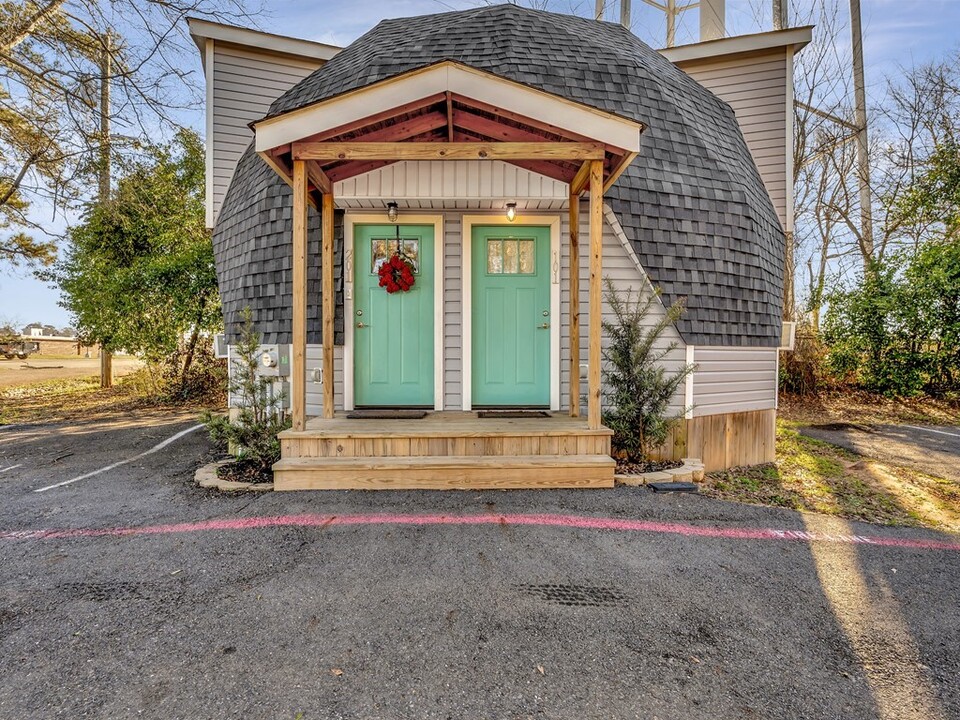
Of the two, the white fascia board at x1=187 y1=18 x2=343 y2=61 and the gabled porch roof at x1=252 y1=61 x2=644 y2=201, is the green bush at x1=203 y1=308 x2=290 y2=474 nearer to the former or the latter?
the gabled porch roof at x1=252 y1=61 x2=644 y2=201

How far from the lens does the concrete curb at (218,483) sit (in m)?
3.82

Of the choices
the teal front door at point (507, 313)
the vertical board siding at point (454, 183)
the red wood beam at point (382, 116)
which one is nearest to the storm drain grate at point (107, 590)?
the red wood beam at point (382, 116)

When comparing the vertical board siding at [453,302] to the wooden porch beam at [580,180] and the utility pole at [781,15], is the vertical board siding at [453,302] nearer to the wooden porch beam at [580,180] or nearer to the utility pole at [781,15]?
the wooden porch beam at [580,180]

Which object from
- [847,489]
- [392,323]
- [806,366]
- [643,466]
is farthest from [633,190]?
[806,366]

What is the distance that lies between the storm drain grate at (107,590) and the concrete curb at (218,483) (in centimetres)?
139

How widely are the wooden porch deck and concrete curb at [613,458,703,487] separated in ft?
0.80

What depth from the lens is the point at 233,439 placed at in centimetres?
424

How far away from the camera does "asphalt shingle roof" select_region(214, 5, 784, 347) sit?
16.3 ft

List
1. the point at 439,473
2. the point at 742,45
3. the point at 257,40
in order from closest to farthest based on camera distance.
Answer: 1. the point at 439,473
2. the point at 257,40
3. the point at 742,45

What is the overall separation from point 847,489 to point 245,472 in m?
5.50

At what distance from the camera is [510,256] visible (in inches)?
207

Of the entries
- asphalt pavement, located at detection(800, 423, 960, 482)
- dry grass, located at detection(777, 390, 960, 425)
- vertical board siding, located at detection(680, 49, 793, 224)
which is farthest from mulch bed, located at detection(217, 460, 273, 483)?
dry grass, located at detection(777, 390, 960, 425)

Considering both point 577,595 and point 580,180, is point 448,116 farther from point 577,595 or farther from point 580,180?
point 577,595

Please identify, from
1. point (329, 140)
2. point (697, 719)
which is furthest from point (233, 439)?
point (697, 719)
